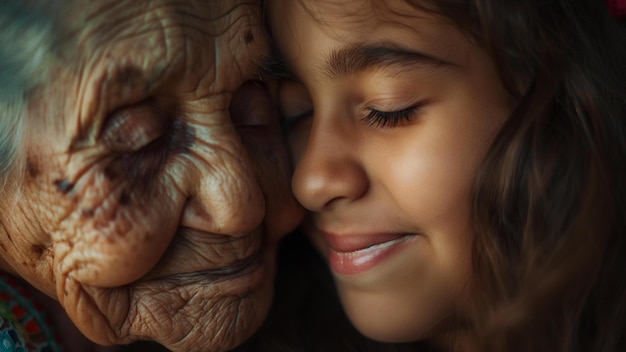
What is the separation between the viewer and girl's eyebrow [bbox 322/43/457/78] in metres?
1.46

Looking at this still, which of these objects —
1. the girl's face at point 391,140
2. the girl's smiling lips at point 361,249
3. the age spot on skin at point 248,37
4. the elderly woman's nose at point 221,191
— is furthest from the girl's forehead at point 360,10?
the girl's smiling lips at point 361,249

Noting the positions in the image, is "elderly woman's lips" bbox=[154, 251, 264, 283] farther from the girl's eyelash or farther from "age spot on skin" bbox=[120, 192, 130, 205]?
the girl's eyelash

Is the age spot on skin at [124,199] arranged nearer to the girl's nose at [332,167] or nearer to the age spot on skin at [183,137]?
the age spot on skin at [183,137]

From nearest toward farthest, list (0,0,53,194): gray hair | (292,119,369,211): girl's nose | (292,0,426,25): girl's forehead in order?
(0,0,53,194): gray hair, (292,0,426,25): girl's forehead, (292,119,369,211): girl's nose

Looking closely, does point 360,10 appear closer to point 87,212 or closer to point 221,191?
point 221,191

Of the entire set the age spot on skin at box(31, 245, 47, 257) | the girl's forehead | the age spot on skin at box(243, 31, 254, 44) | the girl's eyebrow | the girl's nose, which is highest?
the girl's forehead

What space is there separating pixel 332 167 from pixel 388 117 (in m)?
0.15

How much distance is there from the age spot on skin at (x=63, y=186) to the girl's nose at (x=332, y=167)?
1.50 ft

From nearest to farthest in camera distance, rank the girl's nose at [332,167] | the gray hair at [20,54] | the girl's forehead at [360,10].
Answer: the gray hair at [20,54] < the girl's forehead at [360,10] < the girl's nose at [332,167]

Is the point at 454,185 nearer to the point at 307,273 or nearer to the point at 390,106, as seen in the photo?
the point at 390,106

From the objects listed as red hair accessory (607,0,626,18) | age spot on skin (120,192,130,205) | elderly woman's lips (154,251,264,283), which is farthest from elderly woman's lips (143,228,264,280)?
red hair accessory (607,0,626,18)

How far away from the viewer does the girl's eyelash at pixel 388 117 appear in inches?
59.4

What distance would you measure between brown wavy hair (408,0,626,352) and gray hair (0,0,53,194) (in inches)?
25.9

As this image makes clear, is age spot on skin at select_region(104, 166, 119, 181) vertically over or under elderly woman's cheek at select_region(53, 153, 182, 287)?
over
